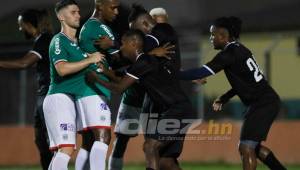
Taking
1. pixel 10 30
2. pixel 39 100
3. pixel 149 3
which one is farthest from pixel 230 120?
pixel 10 30

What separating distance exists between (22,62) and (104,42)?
4.26 ft

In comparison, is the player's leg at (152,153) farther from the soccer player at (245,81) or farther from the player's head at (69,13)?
the player's head at (69,13)

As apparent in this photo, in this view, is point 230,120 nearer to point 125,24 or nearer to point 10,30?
point 125,24

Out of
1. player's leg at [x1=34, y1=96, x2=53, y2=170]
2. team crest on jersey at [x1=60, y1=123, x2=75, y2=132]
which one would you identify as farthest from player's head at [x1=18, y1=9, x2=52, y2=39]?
team crest on jersey at [x1=60, y1=123, x2=75, y2=132]

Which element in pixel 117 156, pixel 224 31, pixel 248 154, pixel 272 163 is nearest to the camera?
pixel 248 154

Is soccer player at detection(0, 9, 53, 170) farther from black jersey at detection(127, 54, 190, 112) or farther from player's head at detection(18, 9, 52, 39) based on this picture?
black jersey at detection(127, 54, 190, 112)

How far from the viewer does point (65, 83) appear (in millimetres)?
11352

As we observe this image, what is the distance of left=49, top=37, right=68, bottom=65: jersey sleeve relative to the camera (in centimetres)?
1112

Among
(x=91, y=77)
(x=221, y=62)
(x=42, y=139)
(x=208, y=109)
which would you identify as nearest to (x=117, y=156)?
(x=42, y=139)

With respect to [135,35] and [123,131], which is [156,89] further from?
[123,131]

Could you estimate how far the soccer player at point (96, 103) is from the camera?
1139 cm

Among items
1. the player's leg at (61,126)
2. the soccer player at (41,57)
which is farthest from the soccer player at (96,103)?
the soccer player at (41,57)

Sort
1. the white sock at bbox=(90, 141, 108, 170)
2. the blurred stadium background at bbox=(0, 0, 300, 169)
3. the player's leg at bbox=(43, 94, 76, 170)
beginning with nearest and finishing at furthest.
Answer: the player's leg at bbox=(43, 94, 76, 170)
the white sock at bbox=(90, 141, 108, 170)
the blurred stadium background at bbox=(0, 0, 300, 169)

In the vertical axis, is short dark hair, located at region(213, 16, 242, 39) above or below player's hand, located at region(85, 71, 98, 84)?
above
